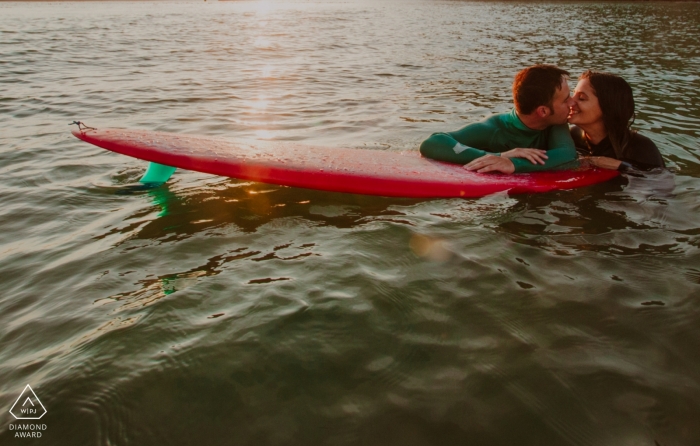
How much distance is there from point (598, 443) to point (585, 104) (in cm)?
320

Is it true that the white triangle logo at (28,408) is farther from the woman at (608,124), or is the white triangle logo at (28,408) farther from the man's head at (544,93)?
the woman at (608,124)

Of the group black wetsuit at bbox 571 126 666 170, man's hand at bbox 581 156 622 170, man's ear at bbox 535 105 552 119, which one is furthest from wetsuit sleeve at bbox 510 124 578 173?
black wetsuit at bbox 571 126 666 170

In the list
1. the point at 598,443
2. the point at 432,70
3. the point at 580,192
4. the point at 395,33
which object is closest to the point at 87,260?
the point at 598,443

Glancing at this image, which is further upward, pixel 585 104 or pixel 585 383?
pixel 585 104

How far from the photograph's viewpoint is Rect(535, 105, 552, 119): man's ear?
167 inches

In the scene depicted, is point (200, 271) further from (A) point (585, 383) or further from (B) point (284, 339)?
(A) point (585, 383)

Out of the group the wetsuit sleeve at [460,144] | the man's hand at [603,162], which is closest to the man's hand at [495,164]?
the wetsuit sleeve at [460,144]

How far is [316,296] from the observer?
294cm

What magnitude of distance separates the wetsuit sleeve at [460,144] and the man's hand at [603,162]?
3.09ft

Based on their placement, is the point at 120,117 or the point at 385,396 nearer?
the point at 385,396

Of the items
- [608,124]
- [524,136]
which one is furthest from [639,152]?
[524,136]

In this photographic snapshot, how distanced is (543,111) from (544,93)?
0.16 m

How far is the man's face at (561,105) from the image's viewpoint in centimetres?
418

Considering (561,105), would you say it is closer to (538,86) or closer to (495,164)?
(538,86)
